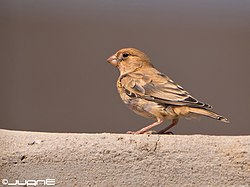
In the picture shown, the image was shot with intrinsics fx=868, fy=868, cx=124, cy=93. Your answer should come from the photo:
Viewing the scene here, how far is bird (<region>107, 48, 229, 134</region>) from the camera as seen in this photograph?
4.71 m

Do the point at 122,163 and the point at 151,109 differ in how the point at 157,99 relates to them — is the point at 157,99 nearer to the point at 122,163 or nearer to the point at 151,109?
the point at 151,109

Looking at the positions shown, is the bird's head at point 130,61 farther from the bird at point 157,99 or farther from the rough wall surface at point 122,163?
the rough wall surface at point 122,163

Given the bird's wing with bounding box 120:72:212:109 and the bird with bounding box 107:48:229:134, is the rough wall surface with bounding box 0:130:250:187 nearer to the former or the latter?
the bird with bounding box 107:48:229:134

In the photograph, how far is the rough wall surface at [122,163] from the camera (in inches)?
149

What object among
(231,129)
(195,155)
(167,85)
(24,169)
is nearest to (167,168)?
(195,155)

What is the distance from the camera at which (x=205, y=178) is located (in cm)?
380

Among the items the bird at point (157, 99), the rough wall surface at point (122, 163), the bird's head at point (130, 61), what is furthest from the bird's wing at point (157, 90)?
the rough wall surface at point (122, 163)

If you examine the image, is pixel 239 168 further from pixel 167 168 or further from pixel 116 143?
pixel 116 143

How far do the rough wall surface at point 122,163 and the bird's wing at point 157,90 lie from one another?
895mm

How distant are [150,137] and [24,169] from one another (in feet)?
1.91

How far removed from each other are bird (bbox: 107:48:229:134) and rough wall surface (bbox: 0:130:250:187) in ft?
2.37

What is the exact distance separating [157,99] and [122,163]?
1.07m

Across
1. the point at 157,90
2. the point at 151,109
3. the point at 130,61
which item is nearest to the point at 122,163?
the point at 151,109

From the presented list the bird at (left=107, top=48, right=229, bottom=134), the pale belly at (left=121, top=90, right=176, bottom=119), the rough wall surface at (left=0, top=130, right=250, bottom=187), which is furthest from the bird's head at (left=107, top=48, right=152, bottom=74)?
the rough wall surface at (left=0, top=130, right=250, bottom=187)
